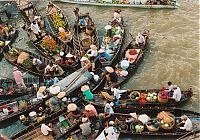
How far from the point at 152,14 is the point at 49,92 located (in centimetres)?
1045

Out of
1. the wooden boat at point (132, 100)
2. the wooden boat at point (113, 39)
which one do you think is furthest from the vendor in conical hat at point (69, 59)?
the wooden boat at point (132, 100)

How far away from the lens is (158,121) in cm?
1755

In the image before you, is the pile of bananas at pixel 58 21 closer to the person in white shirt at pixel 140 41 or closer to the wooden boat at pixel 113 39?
the wooden boat at pixel 113 39

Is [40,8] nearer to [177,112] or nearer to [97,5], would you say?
[97,5]

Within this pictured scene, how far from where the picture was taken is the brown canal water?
21.1 metres

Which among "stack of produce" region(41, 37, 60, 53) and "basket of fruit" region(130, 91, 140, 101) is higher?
"stack of produce" region(41, 37, 60, 53)

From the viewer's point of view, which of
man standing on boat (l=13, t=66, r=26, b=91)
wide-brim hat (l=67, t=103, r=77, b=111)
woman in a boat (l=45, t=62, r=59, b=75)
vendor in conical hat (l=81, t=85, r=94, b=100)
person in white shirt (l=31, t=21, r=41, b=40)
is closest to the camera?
wide-brim hat (l=67, t=103, r=77, b=111)

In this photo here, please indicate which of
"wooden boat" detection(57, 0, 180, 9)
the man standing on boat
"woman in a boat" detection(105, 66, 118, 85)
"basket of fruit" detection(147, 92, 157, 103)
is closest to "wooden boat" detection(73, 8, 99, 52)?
"woman in a boat" detection(105, 66, 118, 85)

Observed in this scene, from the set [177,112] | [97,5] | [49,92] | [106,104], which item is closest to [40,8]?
[97,5]

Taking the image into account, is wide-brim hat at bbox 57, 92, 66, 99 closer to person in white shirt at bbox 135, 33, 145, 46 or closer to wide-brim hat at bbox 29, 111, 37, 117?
wide-brim hat at bbox 29, 111, 37, 117

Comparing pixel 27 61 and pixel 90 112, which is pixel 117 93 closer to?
pixel 90 112

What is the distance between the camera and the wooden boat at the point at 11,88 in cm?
2027

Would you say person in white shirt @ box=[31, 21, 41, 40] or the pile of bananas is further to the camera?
the pile of bananas

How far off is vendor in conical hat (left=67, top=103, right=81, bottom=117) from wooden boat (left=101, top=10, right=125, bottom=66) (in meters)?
3.83
